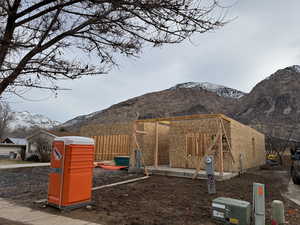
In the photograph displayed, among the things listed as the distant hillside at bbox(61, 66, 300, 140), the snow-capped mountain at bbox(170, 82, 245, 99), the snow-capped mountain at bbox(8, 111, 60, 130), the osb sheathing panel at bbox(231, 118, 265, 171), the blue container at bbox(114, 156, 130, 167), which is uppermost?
the snow-capped mountain at bbox(170, 82, 245, 99)

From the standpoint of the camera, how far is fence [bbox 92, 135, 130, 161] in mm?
16798

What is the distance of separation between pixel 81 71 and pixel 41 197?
3884 millimetres

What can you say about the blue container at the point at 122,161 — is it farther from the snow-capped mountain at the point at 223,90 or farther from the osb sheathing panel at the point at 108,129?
the snow-capped mountain at the point at 223,90

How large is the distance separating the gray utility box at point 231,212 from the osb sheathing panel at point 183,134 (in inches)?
287

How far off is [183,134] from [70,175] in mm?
8170

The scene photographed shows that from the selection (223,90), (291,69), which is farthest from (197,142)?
(223,90)

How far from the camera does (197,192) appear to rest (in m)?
6.17

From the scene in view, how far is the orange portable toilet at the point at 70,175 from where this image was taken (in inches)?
164

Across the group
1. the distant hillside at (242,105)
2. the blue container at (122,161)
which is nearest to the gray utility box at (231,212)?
the blue container at (122,161)

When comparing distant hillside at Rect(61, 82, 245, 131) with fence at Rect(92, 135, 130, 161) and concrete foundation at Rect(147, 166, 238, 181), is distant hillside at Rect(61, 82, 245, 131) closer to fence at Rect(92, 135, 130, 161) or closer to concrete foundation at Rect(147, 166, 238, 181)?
fence at Rect(92, 135, 130, 161)

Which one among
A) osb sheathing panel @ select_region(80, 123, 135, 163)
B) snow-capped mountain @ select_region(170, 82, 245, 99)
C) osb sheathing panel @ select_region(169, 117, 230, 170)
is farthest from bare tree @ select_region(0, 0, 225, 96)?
snow-capped mountain @ select_region(170, 82, 245, 99)

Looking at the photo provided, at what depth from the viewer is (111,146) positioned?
57.1 ft

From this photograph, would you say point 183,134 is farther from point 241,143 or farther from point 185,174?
point 241,143

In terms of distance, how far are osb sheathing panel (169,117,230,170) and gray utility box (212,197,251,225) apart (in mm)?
7288
